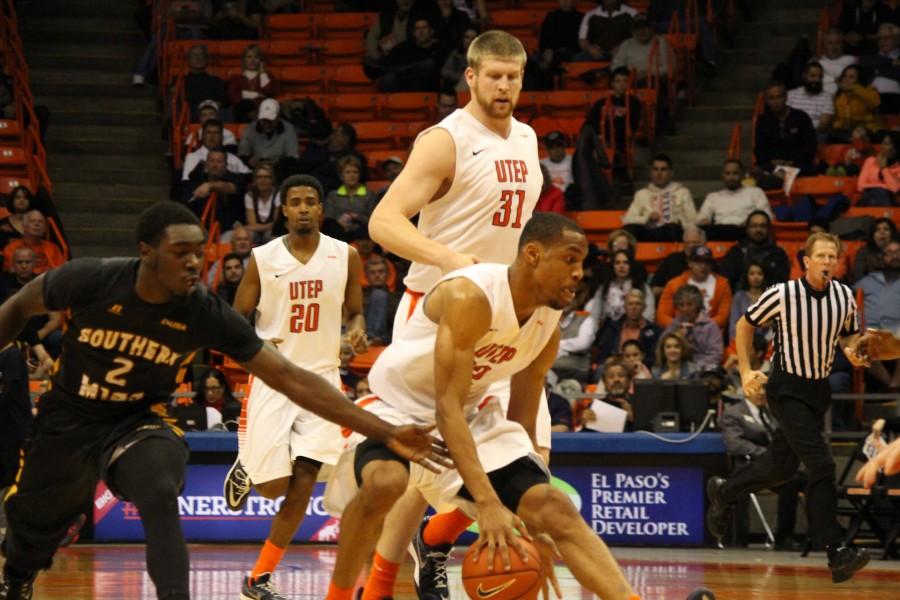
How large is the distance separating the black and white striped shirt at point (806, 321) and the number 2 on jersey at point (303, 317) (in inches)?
120

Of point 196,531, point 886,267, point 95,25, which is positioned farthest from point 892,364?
point 95,25

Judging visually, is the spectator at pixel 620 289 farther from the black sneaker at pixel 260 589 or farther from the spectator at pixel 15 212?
the black sneaker at pixel 260 589

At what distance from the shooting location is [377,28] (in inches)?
765

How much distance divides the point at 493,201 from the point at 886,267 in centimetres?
812

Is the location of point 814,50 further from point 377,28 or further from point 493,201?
point 493,201

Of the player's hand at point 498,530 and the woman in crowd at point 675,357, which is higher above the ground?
the player's hand at point 498,530

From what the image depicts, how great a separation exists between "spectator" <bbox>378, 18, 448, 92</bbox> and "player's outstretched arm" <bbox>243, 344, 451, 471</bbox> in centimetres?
1361

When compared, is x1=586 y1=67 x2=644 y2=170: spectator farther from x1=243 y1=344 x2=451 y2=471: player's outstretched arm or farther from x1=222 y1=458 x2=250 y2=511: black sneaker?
x1=243 y1=344 x2=451 y2=471: player's outstretched arm

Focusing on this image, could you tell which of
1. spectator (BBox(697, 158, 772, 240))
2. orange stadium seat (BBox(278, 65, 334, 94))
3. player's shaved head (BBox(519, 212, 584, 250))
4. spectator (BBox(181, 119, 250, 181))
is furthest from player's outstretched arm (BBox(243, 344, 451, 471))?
orange stadium seat (BBox(278, 65, 334, 94))

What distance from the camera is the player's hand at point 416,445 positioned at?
5496 mm

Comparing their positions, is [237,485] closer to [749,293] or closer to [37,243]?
[749,293]

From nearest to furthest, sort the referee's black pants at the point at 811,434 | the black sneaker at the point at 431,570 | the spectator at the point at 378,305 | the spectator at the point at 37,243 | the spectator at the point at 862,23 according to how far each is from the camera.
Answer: the black sneaker at the point at 431,570 → the referee's black pants at the point at 811,434 → the spectator at the point at 378,305 → the spectator at the point at 37,243 → the spectator at the point at 862,23

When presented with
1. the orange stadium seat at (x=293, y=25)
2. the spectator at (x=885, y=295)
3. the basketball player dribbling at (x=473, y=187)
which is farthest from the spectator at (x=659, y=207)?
the basketball player dribbling at (x=473, y=187)

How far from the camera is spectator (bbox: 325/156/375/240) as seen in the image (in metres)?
15.8
